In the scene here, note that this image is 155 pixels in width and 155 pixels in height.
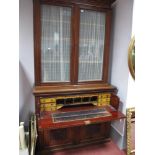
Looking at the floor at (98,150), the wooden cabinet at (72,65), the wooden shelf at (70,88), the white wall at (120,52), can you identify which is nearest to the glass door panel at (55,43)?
the wooden cabinet at (72,65)

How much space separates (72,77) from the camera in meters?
1.99

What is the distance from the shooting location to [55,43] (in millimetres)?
1877

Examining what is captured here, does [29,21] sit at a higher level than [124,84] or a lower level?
higher

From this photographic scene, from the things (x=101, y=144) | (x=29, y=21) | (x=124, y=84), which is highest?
(x=29, y=21)

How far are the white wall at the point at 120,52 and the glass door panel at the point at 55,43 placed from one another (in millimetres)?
714

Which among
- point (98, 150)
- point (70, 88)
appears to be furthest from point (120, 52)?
point (98, 150)

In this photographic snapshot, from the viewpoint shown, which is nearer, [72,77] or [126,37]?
[126,37]

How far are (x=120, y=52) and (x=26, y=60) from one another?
1.32m

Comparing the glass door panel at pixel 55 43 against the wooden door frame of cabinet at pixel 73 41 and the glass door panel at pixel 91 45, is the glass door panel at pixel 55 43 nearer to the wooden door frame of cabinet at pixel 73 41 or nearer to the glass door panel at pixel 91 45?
the wooden door frame of cabinet at pixel 73 41
